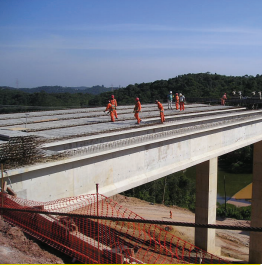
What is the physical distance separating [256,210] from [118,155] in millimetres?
12707

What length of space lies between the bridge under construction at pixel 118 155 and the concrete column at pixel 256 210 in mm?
2629

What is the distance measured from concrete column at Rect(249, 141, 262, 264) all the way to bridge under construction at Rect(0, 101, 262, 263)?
8.63ft

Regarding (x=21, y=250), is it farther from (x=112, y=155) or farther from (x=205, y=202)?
(x=205, y=202)

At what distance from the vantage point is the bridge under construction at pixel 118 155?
834 cm

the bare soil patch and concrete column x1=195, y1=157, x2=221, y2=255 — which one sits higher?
the bare soil patch

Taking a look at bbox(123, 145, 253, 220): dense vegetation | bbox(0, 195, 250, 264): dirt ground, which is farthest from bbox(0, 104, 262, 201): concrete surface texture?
bbox(123, 145, 253, 220): dense vegetation

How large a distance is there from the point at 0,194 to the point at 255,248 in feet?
53.3

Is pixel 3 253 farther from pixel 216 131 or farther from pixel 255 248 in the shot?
pixel 255 248

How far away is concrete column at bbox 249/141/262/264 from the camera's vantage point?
1856 cm

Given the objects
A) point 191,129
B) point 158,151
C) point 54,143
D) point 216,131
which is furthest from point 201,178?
point 54,143

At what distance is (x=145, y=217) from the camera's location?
26.2m

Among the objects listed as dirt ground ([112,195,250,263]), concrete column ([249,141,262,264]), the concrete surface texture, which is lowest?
dirt ground ([112,195,250,263])

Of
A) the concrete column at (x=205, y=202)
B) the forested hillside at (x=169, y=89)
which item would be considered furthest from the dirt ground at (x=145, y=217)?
the forested hillside at (x=169, y=89)

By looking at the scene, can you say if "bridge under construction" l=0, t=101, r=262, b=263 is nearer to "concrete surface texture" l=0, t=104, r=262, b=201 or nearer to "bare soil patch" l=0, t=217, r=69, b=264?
"concrete surface texture" l=0, t=104, r=262, b=201
